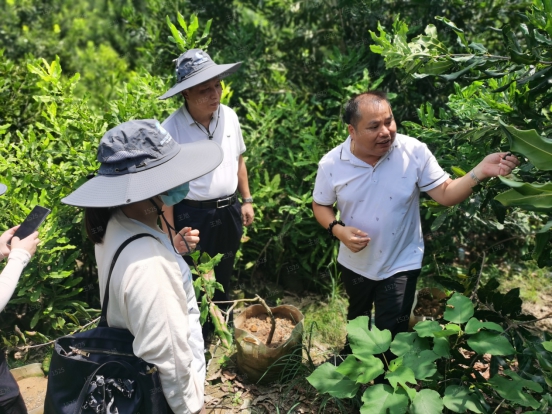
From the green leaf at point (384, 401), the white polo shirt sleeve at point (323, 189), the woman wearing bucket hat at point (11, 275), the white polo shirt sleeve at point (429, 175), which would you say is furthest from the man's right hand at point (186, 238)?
the white polo shirt sleeve at point (429, 175)

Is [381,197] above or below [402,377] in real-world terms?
above

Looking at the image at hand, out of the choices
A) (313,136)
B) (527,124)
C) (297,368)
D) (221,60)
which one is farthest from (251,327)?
(221,60)

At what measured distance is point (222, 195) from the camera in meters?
3.47

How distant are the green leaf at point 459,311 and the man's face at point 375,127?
0.85m

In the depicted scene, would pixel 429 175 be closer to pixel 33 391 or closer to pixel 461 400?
pixel 461 400

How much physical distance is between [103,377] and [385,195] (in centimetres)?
167

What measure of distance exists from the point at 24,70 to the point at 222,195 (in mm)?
2434

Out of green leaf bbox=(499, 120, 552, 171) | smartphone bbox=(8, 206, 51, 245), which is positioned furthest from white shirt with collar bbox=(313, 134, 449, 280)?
smartphone bbox=(8, 206, 51, 245)

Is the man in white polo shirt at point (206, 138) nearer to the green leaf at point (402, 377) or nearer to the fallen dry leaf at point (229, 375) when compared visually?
the fallen dry leaf at point (229, 375)

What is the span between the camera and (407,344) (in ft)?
7.98

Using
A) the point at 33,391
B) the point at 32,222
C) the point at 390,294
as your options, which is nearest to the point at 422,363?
the point at 390,294

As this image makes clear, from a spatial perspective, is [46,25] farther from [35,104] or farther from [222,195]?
[222,195]

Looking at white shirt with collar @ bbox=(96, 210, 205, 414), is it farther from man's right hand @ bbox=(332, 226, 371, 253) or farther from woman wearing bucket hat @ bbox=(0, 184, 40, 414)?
man's right hand @ bbox=(332, 226, 371, 253)

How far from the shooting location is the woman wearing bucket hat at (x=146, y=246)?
1809 millimetres
